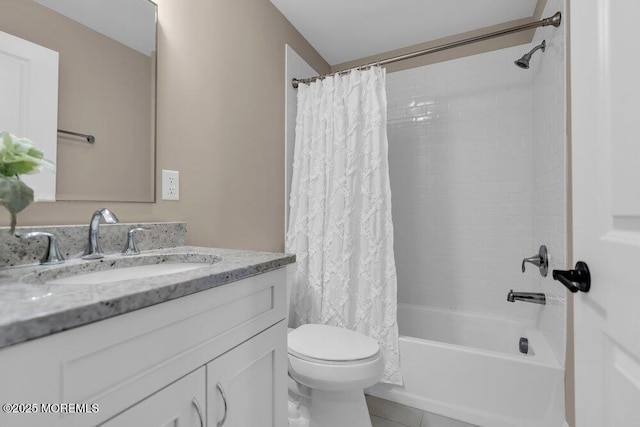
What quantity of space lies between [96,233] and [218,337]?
22.6 inches

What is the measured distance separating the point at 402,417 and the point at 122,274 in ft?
5.08

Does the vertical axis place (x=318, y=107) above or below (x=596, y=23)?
above

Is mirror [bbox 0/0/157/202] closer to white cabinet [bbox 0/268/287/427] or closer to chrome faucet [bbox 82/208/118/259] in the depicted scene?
chrome faucet [bbox 82/208/118/259]

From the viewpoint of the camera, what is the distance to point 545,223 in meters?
1.81

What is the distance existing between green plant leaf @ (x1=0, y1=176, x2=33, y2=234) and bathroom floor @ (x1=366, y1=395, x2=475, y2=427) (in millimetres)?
1708

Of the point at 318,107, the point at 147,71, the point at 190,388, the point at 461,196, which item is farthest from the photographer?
the point at 461,196

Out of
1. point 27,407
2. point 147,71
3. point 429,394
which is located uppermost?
point 147,71

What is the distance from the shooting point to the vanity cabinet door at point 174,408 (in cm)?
54

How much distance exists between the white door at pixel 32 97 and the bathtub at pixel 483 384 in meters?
1.75

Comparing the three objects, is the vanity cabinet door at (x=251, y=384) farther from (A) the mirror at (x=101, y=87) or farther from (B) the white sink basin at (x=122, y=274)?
(A) the mirror at (x=101, y=87)

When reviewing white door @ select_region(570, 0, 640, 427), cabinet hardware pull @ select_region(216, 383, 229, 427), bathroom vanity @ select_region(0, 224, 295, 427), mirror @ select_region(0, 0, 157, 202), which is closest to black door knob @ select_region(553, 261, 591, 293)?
white door @ select_region(570, 0, 640, 427)

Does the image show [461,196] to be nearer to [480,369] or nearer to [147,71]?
[480,369]

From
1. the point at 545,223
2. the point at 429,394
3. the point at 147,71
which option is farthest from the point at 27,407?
the point at 545,223

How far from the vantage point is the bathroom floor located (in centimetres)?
158
